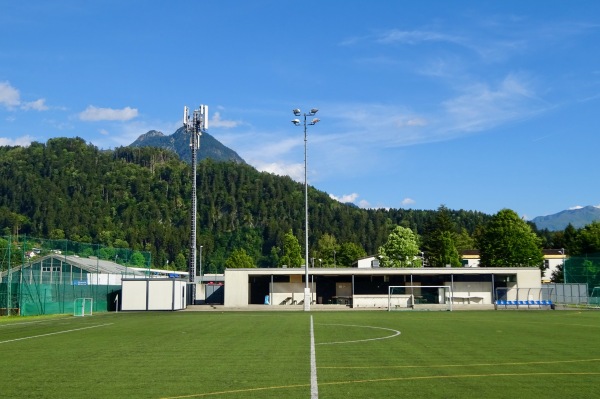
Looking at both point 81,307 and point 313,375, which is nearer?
point 313,375

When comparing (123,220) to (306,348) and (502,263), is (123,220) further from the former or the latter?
(306,348)

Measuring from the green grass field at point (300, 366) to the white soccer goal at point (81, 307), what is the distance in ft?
77.1

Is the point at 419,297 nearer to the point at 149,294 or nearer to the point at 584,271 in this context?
the point at 584,271

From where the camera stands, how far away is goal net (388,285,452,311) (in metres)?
Answer: 57.3

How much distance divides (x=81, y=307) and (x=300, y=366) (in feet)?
120

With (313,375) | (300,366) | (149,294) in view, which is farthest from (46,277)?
(313,375)

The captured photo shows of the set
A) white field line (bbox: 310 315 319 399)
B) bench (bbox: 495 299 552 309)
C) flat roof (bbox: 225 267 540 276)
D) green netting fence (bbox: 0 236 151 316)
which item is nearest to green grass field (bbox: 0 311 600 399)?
white field line (bbox: 310 315 319 399)

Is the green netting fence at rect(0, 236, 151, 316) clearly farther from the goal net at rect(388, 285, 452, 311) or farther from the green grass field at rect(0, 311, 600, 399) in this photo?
the goal net at rect(388, 285, 452, 311)

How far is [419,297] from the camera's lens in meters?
59.0

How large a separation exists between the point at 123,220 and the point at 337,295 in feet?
440

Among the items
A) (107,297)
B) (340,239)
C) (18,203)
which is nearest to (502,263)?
(107,297)

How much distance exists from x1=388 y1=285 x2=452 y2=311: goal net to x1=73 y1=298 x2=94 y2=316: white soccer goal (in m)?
25.1

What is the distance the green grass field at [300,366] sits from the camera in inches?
405

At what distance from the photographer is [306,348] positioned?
58.0 feet
